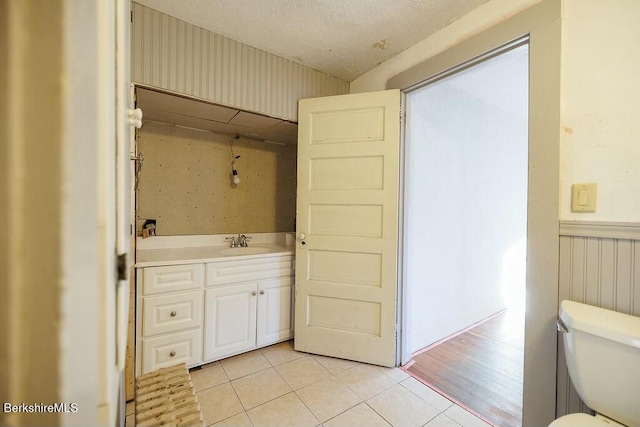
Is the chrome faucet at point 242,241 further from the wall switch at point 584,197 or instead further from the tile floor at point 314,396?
the wall switch at point 584,197

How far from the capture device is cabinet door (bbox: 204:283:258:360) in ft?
6.01

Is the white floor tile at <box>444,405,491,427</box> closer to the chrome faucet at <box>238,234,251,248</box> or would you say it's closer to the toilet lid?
the toilet lid

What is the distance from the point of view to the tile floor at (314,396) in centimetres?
142

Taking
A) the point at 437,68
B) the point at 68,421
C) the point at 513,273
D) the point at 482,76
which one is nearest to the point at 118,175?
the point at 68,421

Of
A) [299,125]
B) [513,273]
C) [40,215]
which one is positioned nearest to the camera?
[40,215]

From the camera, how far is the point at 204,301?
5.94 feet

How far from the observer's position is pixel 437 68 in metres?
1.67

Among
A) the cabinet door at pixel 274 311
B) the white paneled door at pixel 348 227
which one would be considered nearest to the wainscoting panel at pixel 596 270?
the white paneled door at pixel 348 227

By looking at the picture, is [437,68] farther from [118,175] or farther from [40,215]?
[40,215]

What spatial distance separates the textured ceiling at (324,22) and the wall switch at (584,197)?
117 centimetres

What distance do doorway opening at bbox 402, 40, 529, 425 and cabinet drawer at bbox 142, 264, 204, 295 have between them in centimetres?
150

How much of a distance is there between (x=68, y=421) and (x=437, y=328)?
8.28 ft

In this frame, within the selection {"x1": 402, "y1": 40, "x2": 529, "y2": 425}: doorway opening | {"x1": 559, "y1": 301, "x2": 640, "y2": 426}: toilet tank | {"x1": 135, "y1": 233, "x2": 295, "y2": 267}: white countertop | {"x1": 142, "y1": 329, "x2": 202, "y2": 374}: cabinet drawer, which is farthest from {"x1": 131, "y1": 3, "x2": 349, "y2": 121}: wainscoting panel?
{"x1": 559, "y1": 301, "x2": 640, "y2": 426}: toilet tank

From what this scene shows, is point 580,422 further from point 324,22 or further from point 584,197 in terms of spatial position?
point 324,22
